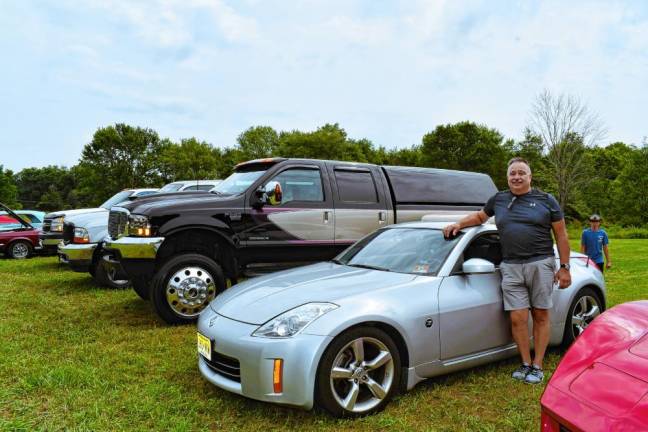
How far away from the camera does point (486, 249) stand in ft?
14.3

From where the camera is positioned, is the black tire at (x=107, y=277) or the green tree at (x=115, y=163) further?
the green tree at (x=115, y=163)

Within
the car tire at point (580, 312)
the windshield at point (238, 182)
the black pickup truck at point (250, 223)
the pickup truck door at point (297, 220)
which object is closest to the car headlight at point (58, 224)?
the black pickup truck at point (250, 223)

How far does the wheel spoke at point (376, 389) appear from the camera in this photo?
3326 millimetres

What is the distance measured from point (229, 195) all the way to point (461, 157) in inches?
1751

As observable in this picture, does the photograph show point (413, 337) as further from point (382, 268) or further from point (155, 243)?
point (155, 243)

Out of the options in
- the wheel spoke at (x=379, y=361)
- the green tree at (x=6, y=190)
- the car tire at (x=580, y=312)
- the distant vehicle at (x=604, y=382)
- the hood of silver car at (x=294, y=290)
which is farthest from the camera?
the green tree at (x=6, y=190)

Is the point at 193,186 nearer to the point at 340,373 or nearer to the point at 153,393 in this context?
the point at 153,393

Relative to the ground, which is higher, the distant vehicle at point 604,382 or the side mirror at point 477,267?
the side mirror at point 477,267

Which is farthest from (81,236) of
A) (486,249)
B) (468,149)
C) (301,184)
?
(468,149)

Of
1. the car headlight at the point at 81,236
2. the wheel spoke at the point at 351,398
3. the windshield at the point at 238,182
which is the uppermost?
the windshield at the point at 238,182

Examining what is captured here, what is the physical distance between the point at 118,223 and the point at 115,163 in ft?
153

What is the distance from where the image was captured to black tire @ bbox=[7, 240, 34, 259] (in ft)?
43.0

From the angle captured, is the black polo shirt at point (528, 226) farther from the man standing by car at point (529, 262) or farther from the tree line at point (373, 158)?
the tree line at point (373, 158)

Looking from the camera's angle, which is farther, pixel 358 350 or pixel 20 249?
pixel 20 249
